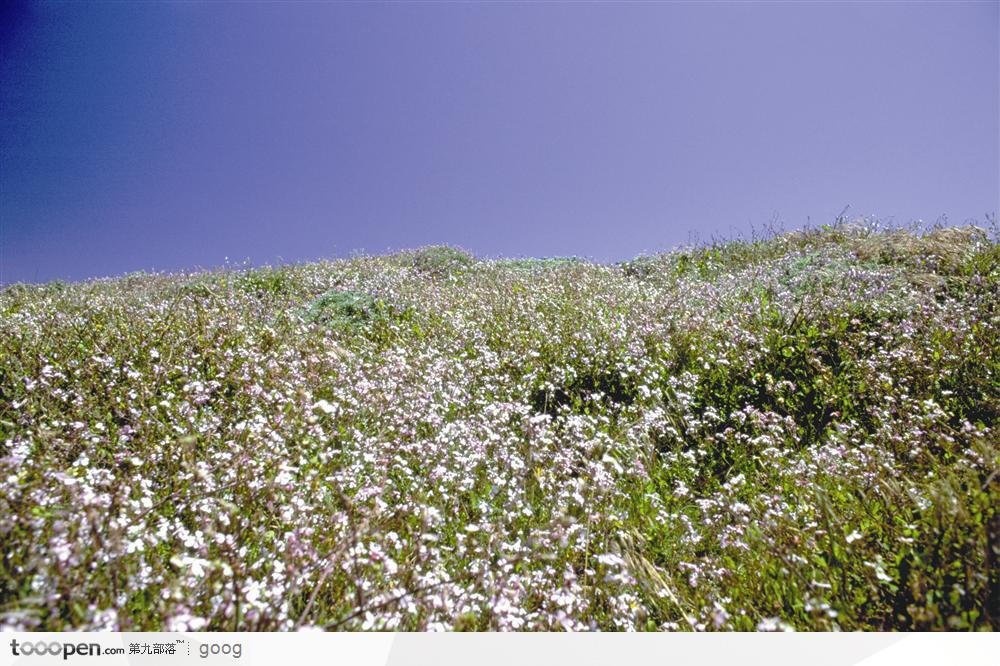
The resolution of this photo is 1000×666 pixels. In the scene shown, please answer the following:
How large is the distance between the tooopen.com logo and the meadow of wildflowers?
0.07 meters

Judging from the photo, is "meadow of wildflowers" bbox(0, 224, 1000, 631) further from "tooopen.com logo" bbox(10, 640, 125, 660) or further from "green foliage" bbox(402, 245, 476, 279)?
"green foliage" bbox(402, 245, 476, 279)

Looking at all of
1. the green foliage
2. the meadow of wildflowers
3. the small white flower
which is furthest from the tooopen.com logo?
the green foliage

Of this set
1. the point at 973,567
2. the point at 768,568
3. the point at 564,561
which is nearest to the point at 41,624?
the point at 564,561

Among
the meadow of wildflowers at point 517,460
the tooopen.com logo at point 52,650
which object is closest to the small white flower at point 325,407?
the meadow of wildflowers at point 517,460

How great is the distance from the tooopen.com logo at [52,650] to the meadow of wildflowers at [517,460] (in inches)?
2.6

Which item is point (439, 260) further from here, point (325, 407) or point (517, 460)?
point (517, 460)

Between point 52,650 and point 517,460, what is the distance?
9.53 feet

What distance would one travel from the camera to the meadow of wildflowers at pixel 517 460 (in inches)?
86.6

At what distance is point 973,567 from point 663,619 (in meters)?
1.44

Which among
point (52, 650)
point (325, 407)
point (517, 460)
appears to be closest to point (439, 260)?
point (325, 407)

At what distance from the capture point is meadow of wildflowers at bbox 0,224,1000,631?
2199mm

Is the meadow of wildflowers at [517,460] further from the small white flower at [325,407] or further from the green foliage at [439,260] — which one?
the green foliage at [439,260]

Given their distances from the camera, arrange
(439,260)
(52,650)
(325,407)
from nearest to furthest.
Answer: (52,650) → (325,407) → (439,260)

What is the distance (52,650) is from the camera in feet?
5.78
